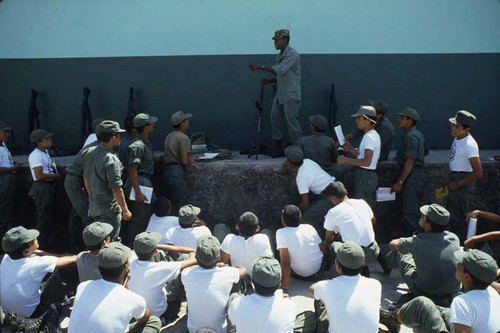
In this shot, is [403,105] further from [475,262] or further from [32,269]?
[32,269]

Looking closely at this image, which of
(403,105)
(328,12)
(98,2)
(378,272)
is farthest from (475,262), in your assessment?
(98,2)

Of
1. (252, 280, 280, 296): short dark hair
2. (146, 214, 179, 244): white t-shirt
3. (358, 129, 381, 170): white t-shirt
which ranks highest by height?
(358, 129, 381, 170): white t-shirt

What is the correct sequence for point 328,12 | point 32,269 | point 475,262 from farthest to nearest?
1. point 328,12
2. point 32,269
3. point 475,262

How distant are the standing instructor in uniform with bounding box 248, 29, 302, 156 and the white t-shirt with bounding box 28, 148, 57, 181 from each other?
9.19 ft

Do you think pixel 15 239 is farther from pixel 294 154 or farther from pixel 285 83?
pixel 285 83

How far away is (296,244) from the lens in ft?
15.0

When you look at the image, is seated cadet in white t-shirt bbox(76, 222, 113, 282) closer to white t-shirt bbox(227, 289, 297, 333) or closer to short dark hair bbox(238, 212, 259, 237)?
short dark hair bbox(238, 212, 259, 237)

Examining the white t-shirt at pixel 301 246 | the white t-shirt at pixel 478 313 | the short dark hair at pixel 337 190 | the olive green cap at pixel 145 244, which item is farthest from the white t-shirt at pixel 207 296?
the white t-shirt at pixel 478 313

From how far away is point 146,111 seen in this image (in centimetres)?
729

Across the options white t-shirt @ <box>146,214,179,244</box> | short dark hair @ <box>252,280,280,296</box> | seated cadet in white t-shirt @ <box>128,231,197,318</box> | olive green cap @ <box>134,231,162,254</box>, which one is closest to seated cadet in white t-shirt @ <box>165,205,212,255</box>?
white t-shirt @ <box>146,214,179,244</box>

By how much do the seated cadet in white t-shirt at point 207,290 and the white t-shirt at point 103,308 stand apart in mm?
461

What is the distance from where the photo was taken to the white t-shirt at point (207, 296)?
3.60m

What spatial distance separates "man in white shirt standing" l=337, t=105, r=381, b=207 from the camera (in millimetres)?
5301

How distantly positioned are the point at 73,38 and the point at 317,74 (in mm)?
3800
